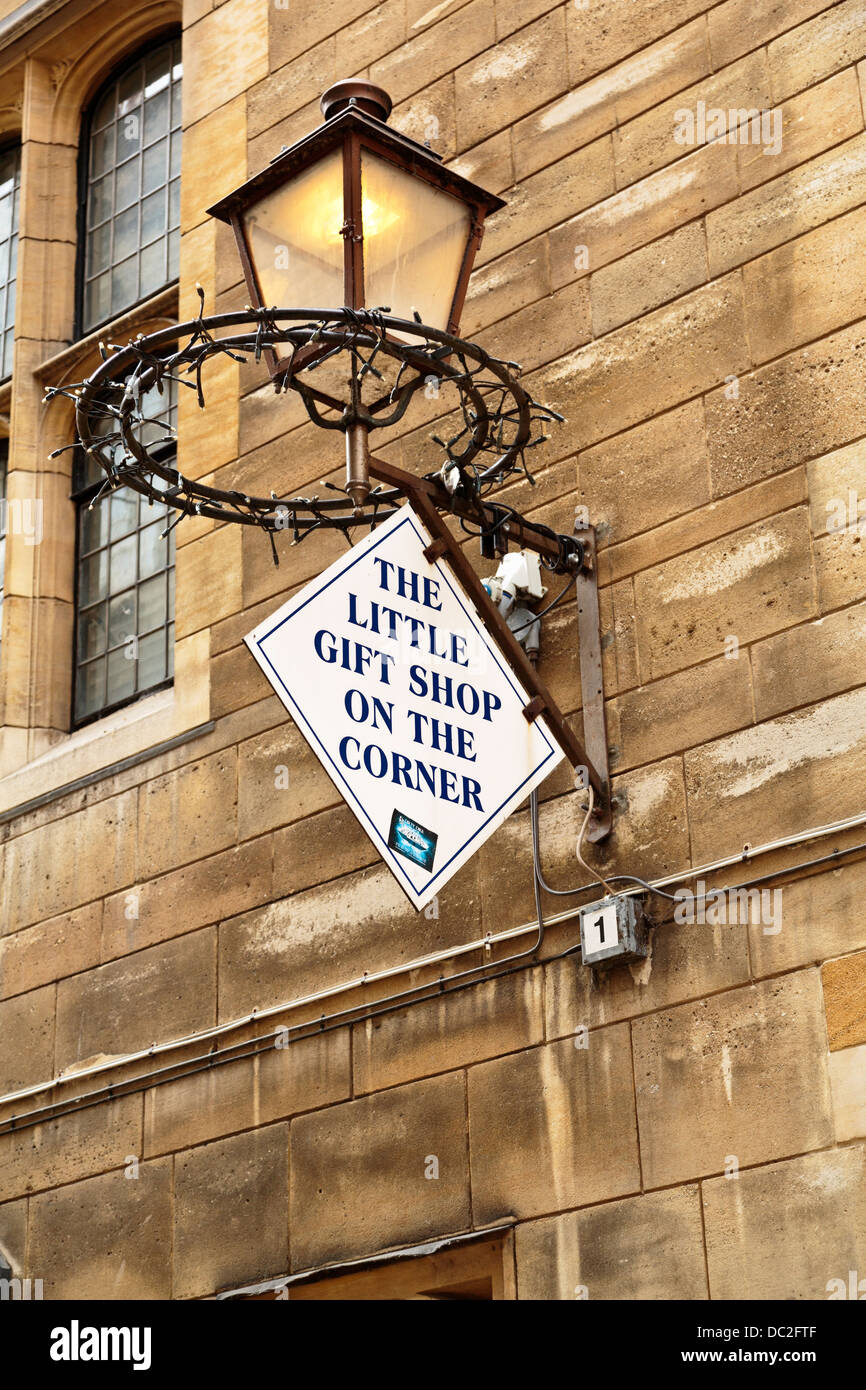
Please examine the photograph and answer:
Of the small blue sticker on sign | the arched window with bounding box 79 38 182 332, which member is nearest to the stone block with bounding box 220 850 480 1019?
the small blue sticker on sign

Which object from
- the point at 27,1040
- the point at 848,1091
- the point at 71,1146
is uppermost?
the point at 27,1040

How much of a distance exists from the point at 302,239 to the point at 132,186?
16.7ft

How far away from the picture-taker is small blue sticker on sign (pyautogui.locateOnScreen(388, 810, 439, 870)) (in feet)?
20.0

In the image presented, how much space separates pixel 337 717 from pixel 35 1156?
353 cm

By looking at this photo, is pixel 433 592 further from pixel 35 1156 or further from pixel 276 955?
pixel 35 1156

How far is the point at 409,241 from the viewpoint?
21.8ft

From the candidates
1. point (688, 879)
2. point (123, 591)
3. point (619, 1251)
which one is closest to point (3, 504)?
point (123, 591)

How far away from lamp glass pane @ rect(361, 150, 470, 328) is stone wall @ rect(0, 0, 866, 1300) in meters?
1.29

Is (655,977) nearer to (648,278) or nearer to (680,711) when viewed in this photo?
(680,711)

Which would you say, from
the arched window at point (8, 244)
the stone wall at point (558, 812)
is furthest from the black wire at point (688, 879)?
the arched window at point (8, 244)

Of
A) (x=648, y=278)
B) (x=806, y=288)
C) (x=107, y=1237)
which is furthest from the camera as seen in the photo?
(x=107, y=1237)

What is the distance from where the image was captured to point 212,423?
9.61 meters

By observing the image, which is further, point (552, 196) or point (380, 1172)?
point (552, 196)

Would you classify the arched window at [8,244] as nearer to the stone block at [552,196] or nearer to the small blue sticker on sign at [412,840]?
the stone block at [552,196]
